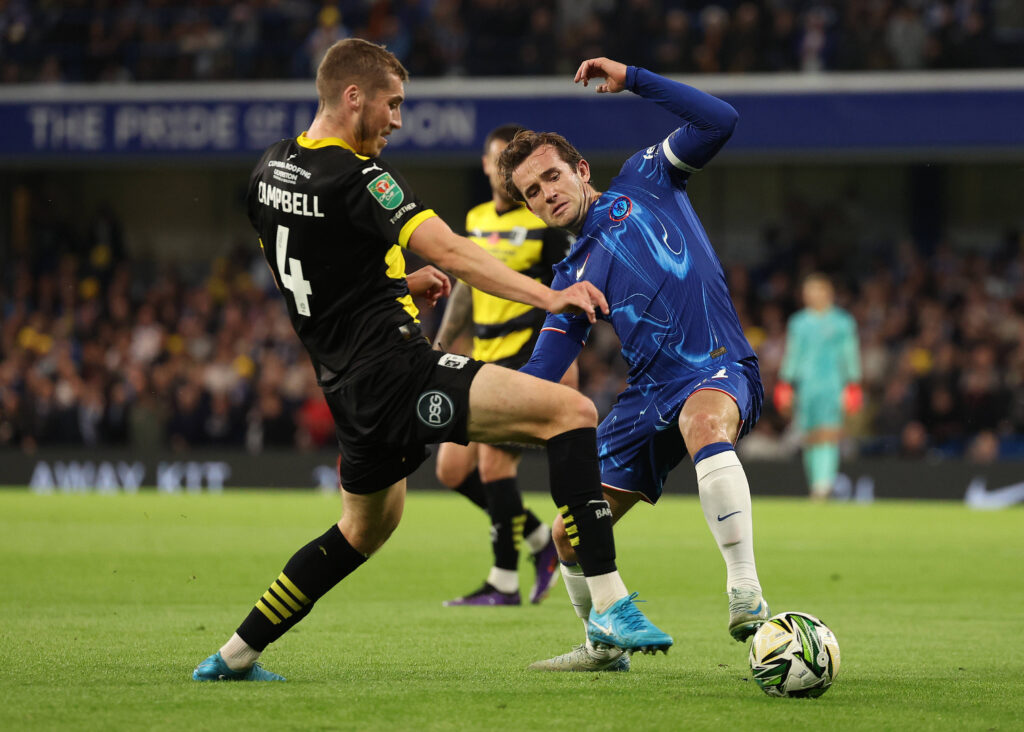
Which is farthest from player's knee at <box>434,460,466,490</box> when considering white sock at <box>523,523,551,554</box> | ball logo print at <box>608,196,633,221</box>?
ball logo print at <box>608,196,633,221</box>

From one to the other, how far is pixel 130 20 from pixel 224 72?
6.81ft

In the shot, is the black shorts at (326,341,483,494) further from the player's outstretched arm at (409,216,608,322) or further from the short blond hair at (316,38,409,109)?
the short blond hair at (316,38,409,109)

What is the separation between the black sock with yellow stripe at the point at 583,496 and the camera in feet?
16.1

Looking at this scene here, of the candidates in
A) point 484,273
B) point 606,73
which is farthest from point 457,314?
point 484,273

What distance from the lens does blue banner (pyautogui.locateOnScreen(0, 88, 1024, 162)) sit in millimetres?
20656

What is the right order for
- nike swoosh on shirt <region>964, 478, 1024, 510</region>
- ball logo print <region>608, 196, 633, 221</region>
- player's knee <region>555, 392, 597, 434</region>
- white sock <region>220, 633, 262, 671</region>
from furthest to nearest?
nike swoosh on shirt <region>964, 478, 1024, 510</region> < ball logo print <region>608, 196, 633, 221</region> < white sock <region>220, 633, 262, 671</region> < player's knee <region>555, 392, 597, 434</region>

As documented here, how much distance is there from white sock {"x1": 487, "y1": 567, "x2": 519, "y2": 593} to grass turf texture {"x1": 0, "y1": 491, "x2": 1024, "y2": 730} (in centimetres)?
29

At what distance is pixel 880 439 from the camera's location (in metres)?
18.3

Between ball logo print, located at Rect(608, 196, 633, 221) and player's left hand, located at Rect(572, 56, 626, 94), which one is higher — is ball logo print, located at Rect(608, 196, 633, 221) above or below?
below

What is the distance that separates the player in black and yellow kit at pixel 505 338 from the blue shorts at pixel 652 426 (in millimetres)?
2379

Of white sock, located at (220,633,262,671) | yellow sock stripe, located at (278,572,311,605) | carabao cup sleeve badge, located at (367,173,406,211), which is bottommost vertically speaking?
white sock, located at (220,633,262,671)

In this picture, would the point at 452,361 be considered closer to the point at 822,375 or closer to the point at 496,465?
the point at 496,465

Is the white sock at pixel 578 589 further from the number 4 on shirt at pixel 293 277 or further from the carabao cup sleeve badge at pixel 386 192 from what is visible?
the carabao cup sleeve badge at pixel 386 192

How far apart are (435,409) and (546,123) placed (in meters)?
17.3
